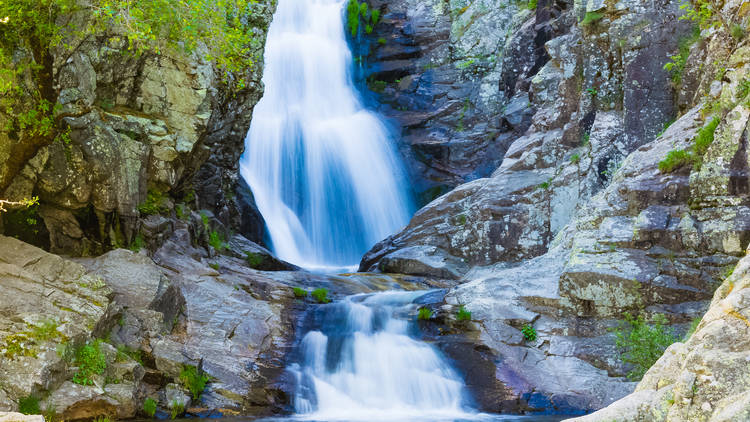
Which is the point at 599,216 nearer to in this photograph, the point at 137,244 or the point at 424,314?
the point at 424,314

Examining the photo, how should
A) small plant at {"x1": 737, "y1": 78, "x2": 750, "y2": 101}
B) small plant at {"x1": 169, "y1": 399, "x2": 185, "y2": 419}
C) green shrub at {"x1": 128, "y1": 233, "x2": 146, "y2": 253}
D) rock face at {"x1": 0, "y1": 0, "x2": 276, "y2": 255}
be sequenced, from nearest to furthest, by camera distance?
1. small plant at {"x1": 169, "y1": 399, "x2": 185, "y2": 419}
2. rock face at {"x1": 0, "y1": 0, "x2": 276, "y2": 255}
3. small plant at {"x1": 737, "y1": 78, "x2": 750, "y2": 101}
4. green shrub at {"x1": 128, "y1": 233, "x2": 146, "y2": 253}

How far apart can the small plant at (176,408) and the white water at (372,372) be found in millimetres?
2439

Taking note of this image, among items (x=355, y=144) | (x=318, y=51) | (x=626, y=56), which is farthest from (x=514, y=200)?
(x=318, y=51)

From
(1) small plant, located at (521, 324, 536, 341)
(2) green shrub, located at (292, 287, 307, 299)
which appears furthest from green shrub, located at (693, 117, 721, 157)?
(2) green shrub, located at (292, 287, 307, 299)

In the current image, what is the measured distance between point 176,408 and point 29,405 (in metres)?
2.80

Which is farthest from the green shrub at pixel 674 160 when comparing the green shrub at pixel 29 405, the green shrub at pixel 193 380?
the green shrub at pixel 29 405

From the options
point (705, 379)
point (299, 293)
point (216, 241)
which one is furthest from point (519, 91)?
point (705, 379)

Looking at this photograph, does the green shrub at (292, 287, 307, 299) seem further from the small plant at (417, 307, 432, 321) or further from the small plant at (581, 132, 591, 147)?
the small plant at (581, 132, 591, 147)

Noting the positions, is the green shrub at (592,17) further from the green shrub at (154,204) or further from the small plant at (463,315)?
the green shrub at (154,204)

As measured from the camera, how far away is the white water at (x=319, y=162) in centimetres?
2912

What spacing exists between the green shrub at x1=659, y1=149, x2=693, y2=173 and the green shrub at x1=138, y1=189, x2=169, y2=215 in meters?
13.2

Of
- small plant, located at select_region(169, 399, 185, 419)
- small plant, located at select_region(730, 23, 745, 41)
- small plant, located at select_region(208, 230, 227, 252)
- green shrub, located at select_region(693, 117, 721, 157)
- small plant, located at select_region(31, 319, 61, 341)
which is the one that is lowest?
small plant, located at select_region(169, 399, 185, 419)

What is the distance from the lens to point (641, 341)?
1449cm

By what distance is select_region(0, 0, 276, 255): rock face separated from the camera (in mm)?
14797
